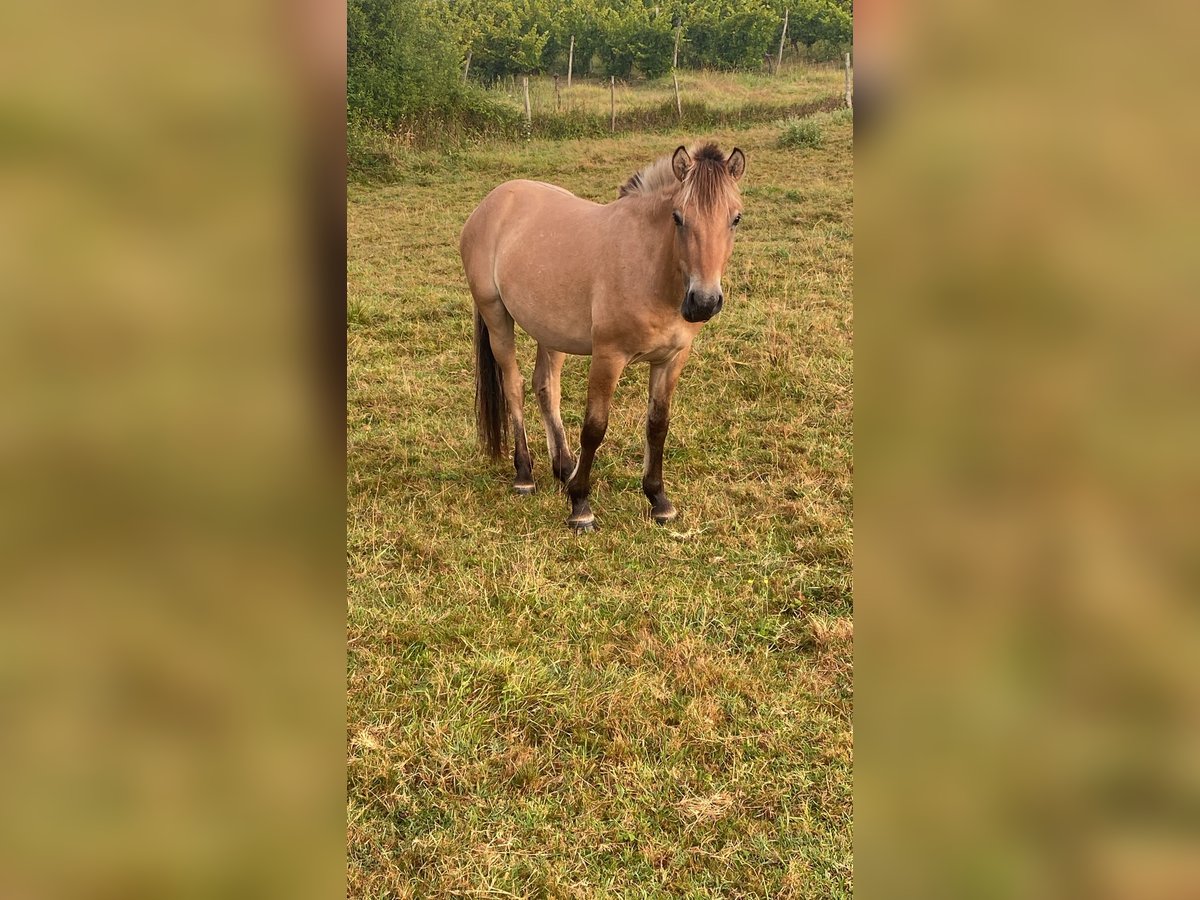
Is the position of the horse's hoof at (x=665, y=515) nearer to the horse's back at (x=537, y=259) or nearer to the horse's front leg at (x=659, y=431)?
the horse's front leg at (x=659, y=431)

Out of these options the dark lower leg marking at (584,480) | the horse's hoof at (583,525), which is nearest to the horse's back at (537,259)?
the dark lower leg marking at (584,480)

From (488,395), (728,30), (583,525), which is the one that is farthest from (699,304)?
(728,30)

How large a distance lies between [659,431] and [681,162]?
59.5 inches

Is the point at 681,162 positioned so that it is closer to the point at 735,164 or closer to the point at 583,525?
the point at 735,164

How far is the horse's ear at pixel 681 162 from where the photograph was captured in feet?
12.4

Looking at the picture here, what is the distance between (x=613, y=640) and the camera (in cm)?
338
